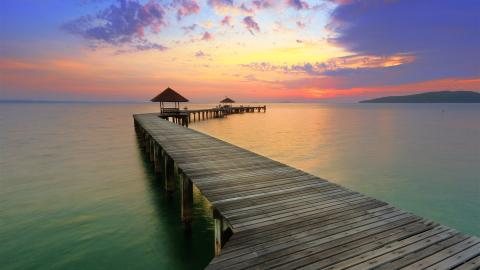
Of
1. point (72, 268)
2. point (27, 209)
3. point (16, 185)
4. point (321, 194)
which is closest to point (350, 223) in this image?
point (321, 194)

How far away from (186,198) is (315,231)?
4.41 m

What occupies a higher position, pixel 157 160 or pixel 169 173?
pixel 169 173

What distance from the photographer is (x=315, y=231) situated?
13.1 ft

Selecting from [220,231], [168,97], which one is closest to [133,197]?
[220,231]

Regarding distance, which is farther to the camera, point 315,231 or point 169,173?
point 169,173

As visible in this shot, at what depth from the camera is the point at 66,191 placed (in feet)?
38.1

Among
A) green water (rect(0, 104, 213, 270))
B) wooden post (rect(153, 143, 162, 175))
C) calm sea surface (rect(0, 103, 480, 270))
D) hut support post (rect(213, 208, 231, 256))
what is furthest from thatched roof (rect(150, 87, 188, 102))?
hut support post (rect(213, 208, 231, 256))

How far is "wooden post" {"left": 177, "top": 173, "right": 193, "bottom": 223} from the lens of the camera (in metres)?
7.41

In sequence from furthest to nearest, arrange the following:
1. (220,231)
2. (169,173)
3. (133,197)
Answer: (133,197) < (169,173) < (220,231)

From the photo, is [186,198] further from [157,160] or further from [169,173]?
[157,160]

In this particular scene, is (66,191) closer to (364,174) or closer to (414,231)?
(414,231)

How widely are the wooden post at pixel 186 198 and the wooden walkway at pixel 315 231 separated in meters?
0.90

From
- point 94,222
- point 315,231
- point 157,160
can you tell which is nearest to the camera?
point 315,231

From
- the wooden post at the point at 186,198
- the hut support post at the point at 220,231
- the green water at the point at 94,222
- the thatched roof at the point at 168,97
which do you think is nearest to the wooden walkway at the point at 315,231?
the hut support post at the point at 220,231
